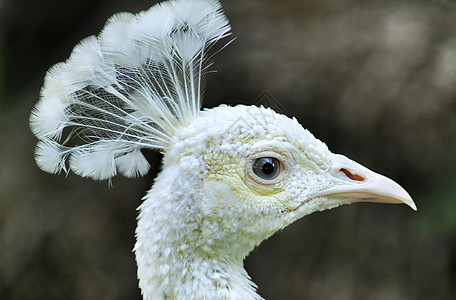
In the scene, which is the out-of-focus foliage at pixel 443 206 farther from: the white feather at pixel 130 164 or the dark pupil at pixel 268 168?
the white feather at pixel 130 164

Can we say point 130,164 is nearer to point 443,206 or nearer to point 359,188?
point 359,188

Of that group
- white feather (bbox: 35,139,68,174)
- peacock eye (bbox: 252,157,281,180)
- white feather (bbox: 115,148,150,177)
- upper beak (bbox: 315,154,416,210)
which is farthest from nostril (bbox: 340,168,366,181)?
white feather (bbox: 35,139,68,174)

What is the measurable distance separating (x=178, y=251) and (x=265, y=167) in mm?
294

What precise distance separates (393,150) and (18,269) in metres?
2.29

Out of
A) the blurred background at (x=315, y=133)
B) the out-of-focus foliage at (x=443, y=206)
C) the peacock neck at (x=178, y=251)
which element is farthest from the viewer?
the blurred background at (x=315, y=133)

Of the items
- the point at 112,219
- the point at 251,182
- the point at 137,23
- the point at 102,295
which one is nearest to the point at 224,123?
the point at 251,182

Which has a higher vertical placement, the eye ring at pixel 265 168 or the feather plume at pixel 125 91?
the feather plume at pixel 125 91

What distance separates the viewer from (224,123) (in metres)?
1.19

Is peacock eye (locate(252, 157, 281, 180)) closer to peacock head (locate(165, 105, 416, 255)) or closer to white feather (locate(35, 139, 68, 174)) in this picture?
peacock head (locate(165, 105, 416, 255))

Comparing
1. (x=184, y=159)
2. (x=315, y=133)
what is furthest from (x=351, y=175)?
(x=315, y=133)

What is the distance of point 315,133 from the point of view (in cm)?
267

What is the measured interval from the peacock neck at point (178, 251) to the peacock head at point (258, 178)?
0.08ft

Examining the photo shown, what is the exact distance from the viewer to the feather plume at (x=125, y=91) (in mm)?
1189

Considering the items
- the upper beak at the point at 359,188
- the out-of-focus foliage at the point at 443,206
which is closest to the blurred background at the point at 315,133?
the out-of-focus foliage at the point at 443,206
